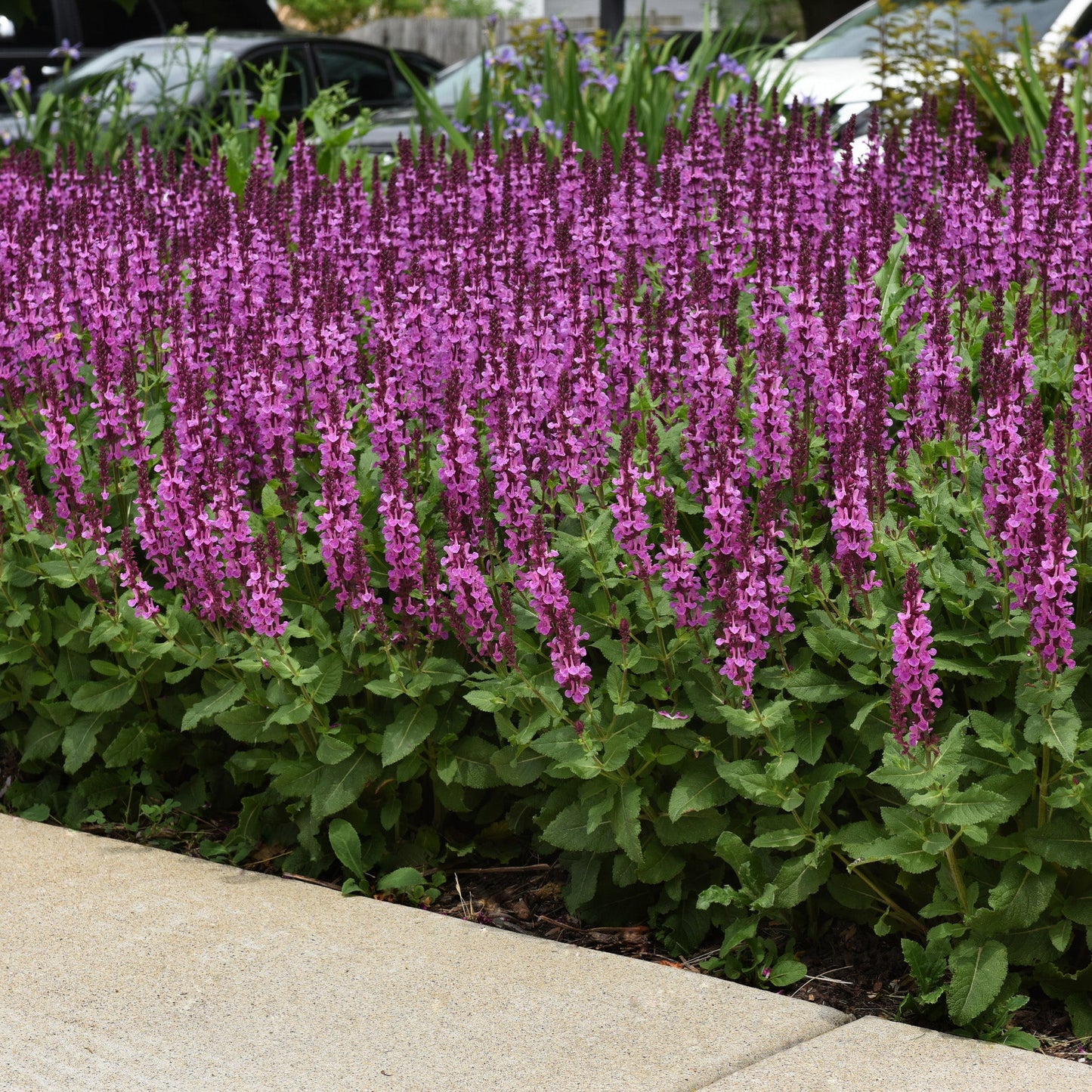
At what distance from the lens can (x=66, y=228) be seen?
582 cm

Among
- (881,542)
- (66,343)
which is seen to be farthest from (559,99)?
(881,542)

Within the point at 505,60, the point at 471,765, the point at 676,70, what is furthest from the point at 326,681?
the point at 505,60

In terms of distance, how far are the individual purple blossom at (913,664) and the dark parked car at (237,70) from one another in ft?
28.3

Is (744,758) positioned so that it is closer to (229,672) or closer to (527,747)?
(527,747)

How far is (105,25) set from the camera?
1839 cm

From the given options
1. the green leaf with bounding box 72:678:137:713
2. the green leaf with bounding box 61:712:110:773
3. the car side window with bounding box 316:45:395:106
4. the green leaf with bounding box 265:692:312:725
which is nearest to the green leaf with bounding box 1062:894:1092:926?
the green leaf with bounding box 265:692:312:725

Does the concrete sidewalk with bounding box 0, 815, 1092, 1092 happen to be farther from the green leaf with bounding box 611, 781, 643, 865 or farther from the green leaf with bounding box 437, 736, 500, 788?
the green leaf with bounding box 437, 736, 500, 788

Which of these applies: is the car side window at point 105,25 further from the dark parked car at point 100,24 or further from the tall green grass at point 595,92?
the tall green grass at point 595,92

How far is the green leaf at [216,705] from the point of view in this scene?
4242 mm

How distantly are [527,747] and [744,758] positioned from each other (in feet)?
1.95

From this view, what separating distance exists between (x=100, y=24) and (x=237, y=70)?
4.94 metres

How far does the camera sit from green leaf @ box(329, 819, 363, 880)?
419 centimetres

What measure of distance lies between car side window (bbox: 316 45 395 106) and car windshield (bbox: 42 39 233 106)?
1.87m

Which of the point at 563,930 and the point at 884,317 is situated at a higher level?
the point at 884,317
